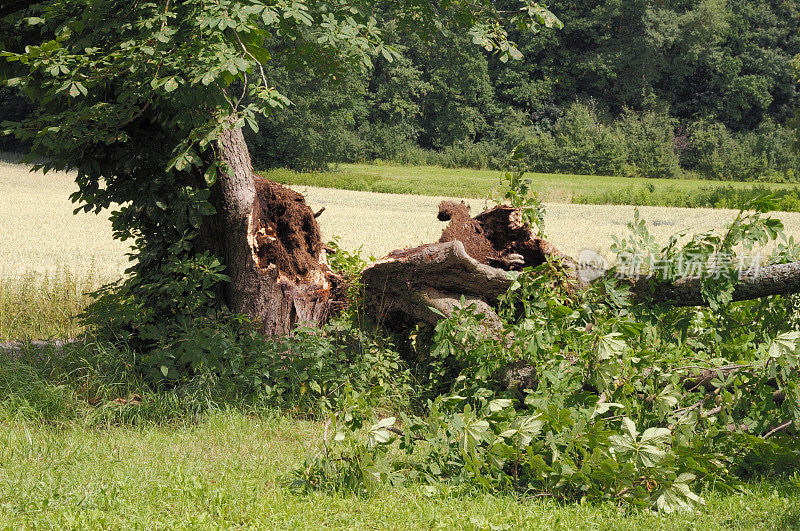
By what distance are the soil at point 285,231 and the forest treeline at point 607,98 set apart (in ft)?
119

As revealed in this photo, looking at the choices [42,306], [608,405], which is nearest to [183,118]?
[608,405]

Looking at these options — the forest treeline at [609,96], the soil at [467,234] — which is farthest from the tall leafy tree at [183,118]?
the forest treeline at [609,96]

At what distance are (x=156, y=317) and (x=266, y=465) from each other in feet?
7.81

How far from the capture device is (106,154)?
5.96 meters

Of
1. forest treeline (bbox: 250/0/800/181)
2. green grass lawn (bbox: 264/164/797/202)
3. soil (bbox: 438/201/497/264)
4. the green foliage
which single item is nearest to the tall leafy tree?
soil (bbox: 438/201/497/264)

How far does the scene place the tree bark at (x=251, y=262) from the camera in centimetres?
596

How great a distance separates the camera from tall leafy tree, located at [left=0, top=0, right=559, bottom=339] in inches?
191

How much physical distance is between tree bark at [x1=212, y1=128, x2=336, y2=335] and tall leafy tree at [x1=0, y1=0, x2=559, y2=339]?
11mm

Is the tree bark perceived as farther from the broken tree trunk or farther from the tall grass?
the tall grass

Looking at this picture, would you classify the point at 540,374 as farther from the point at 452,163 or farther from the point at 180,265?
the point at 452,163

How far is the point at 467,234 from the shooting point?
20.6ft

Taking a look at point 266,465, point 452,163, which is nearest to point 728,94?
point 452,163

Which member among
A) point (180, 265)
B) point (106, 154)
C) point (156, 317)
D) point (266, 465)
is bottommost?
point (266, 465)

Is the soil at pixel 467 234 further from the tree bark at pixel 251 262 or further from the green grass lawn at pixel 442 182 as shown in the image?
the green grass lawn at pixel 442 182
